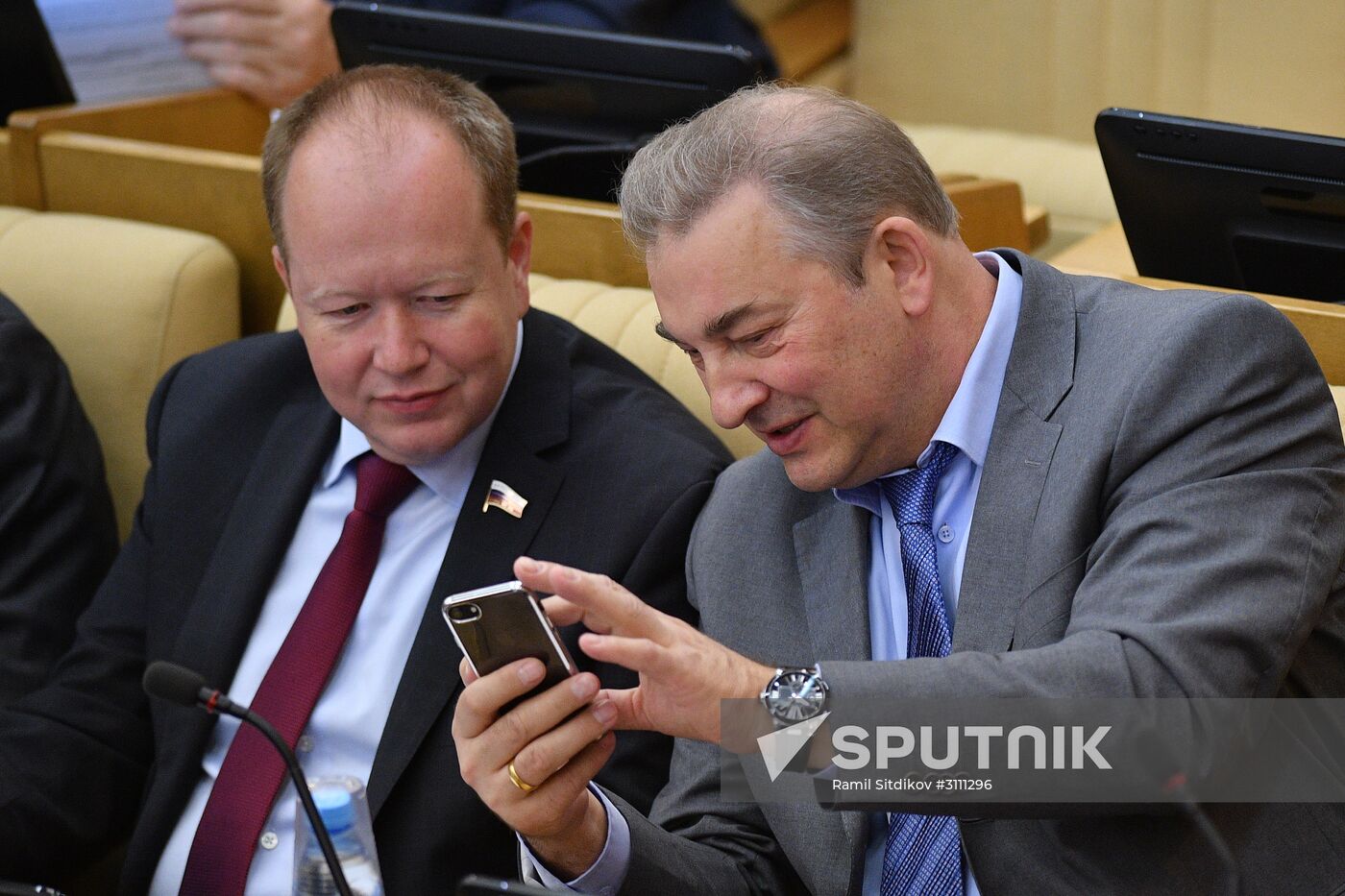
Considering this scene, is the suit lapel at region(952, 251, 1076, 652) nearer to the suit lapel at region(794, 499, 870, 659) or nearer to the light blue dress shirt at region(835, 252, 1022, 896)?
the light blue dress shirt at region(835, 252, 1022, 896)

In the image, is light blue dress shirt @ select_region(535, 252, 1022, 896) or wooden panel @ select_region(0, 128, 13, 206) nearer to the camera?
light blue dress shirt @ select_region(535, 252, 1022, 896)

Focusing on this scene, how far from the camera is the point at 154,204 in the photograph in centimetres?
254

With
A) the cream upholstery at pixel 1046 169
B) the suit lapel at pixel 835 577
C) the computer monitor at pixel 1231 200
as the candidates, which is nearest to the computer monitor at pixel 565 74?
the computer monitor at pixel 1231 200

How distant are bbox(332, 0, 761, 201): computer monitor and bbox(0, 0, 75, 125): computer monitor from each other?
68 cm

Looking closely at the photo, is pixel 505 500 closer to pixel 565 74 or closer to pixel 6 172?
pixel 565 74

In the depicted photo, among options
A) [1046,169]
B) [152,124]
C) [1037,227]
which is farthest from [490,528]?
[1046,169]

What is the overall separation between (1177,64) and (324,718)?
9.64 ft

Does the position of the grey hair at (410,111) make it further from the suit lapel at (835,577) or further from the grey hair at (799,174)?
the suit lapel at (835,577)

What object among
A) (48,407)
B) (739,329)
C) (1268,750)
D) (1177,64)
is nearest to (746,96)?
(739,329)

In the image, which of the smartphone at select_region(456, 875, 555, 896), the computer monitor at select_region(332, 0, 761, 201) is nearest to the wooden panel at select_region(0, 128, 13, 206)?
the computer monitor at select_region(332, 0, 761, 201)

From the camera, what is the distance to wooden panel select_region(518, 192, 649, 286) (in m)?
2.18

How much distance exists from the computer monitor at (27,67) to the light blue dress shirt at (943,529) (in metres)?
1.91

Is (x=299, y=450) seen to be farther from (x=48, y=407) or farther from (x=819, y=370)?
(x=819, y=370)

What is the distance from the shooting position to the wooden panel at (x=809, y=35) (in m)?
4.37
